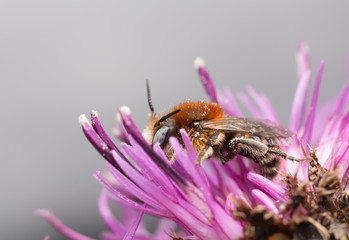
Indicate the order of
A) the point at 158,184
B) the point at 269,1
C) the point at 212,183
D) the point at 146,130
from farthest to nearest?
the point at 269,1
the point at 212,183
the point at 146,130
the point at 158,184

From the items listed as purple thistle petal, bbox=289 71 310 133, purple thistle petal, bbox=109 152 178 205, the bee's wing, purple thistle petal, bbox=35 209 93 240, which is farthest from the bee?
purple thistle petal, bbox=35 209 93 240

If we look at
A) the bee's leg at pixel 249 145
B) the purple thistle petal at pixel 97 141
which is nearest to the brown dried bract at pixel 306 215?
the bee's leg at pixel 249 145

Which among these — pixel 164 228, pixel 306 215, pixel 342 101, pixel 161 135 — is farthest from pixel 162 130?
pixel 342 101

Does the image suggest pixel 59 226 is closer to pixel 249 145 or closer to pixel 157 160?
pixel 157 160

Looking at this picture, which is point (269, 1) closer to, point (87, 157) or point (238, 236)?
point (87, 157)

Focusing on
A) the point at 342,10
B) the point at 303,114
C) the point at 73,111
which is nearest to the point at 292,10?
the point at 342,10

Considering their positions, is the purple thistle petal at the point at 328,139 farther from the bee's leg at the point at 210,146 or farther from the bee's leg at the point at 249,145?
the bee's leg at the point at 210,146
